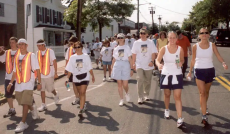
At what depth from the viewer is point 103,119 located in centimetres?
609

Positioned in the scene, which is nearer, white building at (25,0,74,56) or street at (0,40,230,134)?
street at (0,40,230,134)

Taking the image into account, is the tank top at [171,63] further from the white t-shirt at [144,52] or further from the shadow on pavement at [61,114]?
the shadow on pavement at [61,114]

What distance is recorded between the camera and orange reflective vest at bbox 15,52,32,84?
18.5 feet

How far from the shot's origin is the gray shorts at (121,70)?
725cm

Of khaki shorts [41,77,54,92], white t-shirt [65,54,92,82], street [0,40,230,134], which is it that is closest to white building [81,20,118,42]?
street [0,40,230,134]

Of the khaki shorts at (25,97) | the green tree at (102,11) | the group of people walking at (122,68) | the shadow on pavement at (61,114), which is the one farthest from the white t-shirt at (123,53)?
the green tree at (102,11)

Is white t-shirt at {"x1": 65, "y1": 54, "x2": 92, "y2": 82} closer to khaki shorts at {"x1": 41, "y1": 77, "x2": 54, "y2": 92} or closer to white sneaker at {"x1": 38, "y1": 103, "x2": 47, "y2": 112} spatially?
khaki shorts at {"x1": 41, "y1": 77, "x2": 54, "y2": 92}

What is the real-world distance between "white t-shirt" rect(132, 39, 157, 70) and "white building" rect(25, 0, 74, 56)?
2156cm

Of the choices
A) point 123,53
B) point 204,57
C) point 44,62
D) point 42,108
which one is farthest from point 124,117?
point 44,62

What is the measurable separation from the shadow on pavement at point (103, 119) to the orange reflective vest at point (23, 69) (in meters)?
1.57

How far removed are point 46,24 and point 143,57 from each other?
1106 inches

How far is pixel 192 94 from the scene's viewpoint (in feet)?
27.5

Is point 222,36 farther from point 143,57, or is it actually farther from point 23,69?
point 23,69

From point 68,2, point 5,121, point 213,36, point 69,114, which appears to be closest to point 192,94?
point 69,114
